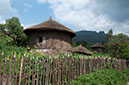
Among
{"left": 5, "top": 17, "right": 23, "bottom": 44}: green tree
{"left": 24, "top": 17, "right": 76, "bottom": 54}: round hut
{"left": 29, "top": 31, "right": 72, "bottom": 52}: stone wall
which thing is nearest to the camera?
{"left": 24, "top": 17, "right": 76, "bottom": 54}: round hut

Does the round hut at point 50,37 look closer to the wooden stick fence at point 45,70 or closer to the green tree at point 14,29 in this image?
the green tree at point 14,29

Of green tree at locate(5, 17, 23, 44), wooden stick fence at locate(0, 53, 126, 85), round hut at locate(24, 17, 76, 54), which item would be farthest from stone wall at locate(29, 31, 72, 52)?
wooden stick fence at locate(0, 53, 126, 85)

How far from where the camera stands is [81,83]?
194 inches

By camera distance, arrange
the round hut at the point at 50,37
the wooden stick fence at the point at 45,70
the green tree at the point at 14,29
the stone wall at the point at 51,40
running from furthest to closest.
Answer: the green tree at the point at 14,29 < the stone wall at the point at 51,40 < the round hut at the point at 50,37 < the wooden stick fence at the point at 45,70

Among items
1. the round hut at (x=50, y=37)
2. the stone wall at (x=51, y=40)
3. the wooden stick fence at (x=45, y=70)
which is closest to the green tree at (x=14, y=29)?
the round hut at (x=50, y=37)

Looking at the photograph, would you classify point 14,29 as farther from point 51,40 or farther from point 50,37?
point 51,40

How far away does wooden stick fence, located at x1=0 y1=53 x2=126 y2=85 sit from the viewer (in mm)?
3289

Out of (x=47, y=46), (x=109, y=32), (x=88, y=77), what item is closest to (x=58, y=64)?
(x=88, y=77)

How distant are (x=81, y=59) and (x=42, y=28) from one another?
7556 millimetres

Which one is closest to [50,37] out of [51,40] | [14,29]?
[51,40]

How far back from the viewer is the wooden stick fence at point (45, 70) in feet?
10.8

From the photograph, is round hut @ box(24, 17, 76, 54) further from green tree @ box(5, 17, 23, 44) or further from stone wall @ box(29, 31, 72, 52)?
green tree @ box(5, 17, 23, 44)

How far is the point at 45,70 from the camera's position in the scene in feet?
15.3

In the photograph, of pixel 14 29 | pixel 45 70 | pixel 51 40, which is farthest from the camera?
pixel 14 29
